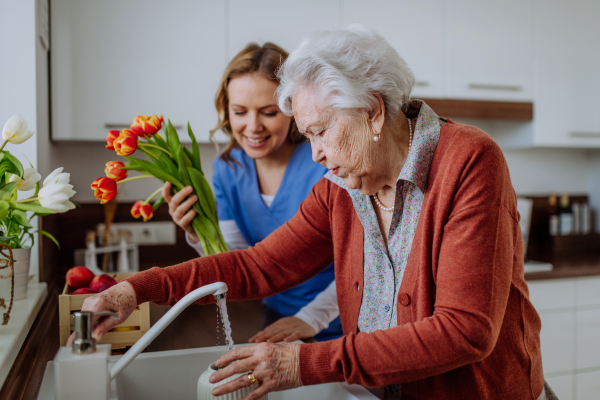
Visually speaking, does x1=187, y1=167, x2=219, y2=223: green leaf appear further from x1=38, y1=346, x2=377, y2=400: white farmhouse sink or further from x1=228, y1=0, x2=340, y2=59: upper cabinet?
x1=228, y1=0, x2=340, y2=59: upper cabinet

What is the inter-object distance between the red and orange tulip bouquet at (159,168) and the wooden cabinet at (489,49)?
156 cm

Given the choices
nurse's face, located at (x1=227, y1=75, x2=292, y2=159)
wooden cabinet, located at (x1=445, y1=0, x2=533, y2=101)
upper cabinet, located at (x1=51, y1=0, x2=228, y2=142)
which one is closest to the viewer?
nurse's face, located at (x1=227, y1=75, x2=292, y2=159)

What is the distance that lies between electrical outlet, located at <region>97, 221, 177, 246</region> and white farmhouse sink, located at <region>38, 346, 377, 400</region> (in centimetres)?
140

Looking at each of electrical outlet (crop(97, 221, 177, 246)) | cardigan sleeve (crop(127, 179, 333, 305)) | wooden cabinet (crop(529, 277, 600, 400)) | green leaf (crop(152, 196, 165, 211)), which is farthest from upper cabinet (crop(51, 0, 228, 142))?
wooden cabinet (crop(529, 277, 600, 400))

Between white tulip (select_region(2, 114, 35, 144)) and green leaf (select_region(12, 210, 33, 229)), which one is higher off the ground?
white tulip (select_region(2, 114, 35, 144))

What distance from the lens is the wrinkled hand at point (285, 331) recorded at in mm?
1151

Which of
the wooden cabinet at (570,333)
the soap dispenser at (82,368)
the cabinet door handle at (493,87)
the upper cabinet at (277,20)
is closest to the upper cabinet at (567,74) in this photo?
the cabinet door handle at (493,87)

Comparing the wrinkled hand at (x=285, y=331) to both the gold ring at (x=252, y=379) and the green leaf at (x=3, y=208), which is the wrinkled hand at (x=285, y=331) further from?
the green leaf at (x=3, y=208)

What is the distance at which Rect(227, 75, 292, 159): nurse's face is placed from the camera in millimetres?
1394

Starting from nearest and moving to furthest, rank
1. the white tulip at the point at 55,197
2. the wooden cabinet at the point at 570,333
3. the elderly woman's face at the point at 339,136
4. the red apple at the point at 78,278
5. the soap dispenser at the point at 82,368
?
the soap dispenser at the point at 82,368 < the white tulip at the point at 55,197 < the elderly woman's face at the point at 339,136 < the red apple at the point at 78,278 < the wooden cabinet at the point at 570,333

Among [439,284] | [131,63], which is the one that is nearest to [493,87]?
[131,63]

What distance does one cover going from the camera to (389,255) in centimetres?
99

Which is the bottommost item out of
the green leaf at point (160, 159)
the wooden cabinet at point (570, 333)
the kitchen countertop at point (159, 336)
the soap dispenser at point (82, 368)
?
the wooden cabinet at point (570, 333)

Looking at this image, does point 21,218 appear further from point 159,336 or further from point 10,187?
point 159,336
